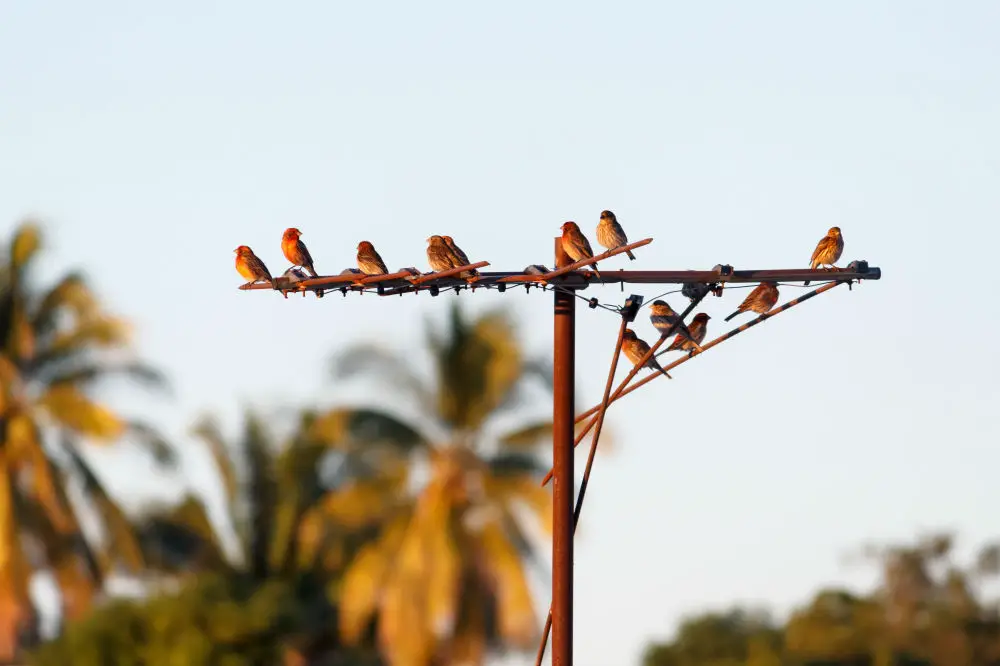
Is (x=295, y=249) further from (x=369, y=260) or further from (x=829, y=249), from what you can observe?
(x=829, y=249)

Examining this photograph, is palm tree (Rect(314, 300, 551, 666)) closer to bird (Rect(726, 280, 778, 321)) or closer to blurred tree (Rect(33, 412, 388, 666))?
blurred tree (Rect(33, 412, 388, 666))

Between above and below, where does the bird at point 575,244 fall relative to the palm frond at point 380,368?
below

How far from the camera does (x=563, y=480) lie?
48.1 feet

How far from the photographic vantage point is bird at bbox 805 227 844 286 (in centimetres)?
1861

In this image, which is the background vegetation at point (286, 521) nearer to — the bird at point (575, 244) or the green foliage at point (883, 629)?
the green foliage at point (883, 629)

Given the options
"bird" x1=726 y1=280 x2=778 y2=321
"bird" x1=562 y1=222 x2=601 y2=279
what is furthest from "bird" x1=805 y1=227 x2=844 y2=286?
"bird" x1=562 y1=222 x2=601 y2=279

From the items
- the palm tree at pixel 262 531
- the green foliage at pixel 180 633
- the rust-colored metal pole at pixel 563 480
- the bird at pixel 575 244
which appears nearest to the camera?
the rust-colored metal pole at pixel 563 480

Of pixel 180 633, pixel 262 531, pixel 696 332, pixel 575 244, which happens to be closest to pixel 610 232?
pixel 696 332

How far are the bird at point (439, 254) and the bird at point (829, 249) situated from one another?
2.91 m

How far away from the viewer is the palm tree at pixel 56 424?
121ft

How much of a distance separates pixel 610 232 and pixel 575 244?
129 inches

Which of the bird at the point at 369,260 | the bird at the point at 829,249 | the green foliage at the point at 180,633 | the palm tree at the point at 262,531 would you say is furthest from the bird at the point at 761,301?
the palm tree at the point at 262,531

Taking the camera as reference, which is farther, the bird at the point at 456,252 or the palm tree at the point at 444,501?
the palm tree at the point at 444,501


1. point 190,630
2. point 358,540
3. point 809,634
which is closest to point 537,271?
point 190,630
